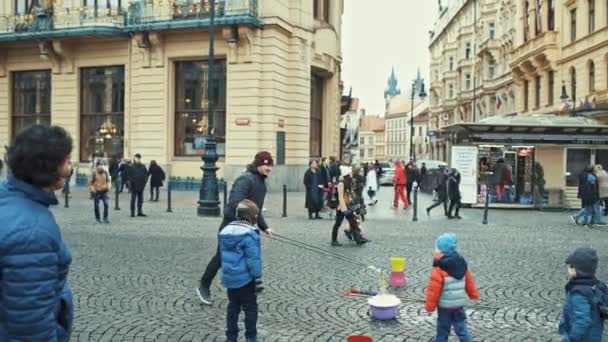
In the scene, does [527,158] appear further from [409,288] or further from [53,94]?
[53,94]

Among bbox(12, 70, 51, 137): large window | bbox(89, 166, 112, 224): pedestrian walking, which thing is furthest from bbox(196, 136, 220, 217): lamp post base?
bbox(12, 70, 51, 137): large window

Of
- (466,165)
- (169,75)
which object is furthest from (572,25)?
(169,75)

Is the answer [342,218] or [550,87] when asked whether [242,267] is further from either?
[550,87]

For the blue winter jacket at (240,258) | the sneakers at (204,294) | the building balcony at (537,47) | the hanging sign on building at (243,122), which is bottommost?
the sneakers at (204,294)

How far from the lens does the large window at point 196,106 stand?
27.5 m

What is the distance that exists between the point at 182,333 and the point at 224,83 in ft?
72.9

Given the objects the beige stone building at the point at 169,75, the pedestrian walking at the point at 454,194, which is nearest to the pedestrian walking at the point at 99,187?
the pedestrian walking at the point at 454,194

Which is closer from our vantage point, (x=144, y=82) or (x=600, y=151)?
(x=600, y=151)

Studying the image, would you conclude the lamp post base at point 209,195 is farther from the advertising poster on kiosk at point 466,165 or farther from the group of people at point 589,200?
the group of people at point 589,200

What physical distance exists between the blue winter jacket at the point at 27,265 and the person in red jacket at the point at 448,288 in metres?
3.38

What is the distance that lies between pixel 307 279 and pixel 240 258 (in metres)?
3.46

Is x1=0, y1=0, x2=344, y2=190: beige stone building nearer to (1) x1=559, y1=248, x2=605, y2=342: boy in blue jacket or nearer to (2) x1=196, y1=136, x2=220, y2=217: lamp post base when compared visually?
(2) x1=196, y1=136, x2=220, y2=217: lamp post base

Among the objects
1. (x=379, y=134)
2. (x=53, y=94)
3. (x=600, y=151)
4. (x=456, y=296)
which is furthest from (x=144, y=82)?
(x=379, y=134)

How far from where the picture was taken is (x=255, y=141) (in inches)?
1032
